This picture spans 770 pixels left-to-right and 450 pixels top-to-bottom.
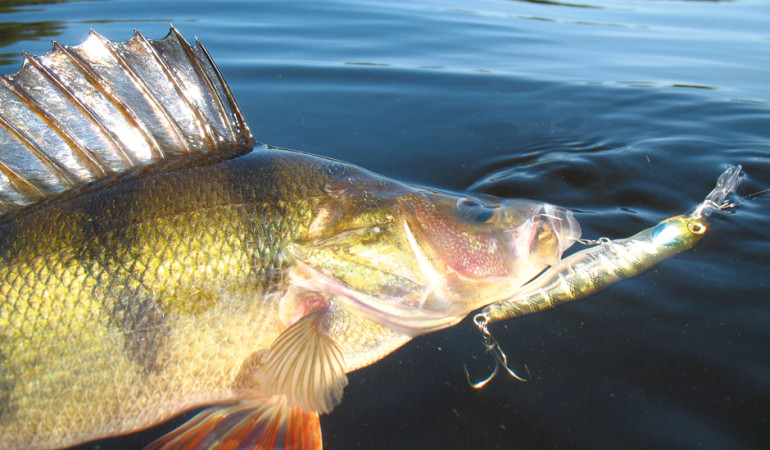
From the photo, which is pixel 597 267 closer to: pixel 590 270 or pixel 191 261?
pixel 590 270

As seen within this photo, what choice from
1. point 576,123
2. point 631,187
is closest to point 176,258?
point 631,187

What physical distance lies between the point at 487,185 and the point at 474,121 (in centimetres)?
123

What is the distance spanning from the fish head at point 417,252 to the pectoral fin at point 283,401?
19cm

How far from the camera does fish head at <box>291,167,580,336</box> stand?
200cm

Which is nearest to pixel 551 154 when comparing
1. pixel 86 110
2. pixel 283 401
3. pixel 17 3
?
pixel 283 401

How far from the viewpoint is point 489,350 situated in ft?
6.95

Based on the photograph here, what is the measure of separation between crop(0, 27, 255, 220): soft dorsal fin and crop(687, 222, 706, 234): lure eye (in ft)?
6.70

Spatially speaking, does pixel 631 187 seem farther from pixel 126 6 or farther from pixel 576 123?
pixel 126 6

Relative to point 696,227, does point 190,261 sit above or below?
above

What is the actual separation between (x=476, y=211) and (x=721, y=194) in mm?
1618

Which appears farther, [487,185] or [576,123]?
[576,123]

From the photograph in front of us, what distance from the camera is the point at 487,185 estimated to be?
10.9ft

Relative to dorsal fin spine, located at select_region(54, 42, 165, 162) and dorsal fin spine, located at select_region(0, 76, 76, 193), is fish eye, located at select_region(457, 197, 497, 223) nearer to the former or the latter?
dorsal fin spine, located at select_region(54, 42, 165, 162)

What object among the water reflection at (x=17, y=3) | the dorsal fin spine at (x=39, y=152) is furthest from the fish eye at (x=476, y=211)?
the water reflection at (x=17, y=3)
